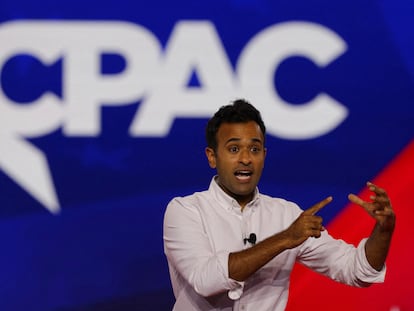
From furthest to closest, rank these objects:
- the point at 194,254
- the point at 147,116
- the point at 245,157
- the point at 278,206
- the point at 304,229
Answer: the point at 147,116
the point at 278,206
the point at 245,157
the point at 194,254
the point at 304,229

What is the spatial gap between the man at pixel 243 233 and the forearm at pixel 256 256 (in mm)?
128

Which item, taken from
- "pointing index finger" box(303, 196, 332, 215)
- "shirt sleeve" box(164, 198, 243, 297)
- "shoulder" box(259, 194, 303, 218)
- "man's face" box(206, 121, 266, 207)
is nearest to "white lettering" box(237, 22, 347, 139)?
"shoulder" box(259, 194, 303, 218)

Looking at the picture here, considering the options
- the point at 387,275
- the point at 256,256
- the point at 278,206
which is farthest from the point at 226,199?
the point at 387,275

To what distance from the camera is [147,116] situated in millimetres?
3768

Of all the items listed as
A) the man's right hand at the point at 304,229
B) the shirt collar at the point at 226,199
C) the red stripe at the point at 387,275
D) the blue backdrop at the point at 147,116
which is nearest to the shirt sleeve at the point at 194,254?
the shirt collar at the point at 226,199

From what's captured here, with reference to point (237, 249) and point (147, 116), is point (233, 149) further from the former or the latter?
point (147, 116)

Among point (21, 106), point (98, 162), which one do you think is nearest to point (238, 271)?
point (98, 162)

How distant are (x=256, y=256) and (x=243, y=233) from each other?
385 mm

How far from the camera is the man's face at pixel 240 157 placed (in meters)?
2.73

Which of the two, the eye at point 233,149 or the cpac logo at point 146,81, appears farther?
the cpac logo at point 146,81

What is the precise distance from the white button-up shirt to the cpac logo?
101 centimetres

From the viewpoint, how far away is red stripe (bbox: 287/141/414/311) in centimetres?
381

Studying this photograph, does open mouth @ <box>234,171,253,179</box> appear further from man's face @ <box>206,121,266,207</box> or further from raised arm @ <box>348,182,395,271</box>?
raised arm @ <box>348,182,395,271</box>

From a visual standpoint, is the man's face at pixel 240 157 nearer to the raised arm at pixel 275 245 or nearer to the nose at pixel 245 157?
the nose at pixel 245 157
